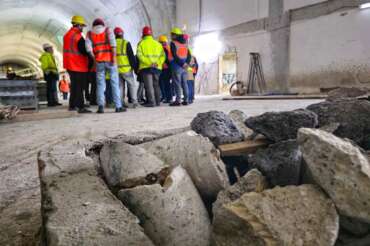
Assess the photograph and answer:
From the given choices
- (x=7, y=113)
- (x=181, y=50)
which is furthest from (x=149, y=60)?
(x=7, y=113)

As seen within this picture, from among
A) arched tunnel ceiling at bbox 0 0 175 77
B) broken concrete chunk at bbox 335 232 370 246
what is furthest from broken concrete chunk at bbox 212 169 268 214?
arched tunnel ceiling at bbox 0 0 175 77

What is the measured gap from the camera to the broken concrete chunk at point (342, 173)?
1228 millimetres

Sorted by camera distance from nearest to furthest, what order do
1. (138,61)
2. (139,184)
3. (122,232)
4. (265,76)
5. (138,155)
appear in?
(122,232) → (139,184) → (138,155) → (138,61) → (265,76)

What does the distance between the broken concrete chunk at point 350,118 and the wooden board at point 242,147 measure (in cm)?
47

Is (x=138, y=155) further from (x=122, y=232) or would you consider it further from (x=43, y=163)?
(x=122, y=232)

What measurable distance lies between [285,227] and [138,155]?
0.85m

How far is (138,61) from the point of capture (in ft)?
23.7

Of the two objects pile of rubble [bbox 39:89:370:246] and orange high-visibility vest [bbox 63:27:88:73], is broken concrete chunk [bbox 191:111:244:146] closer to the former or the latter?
pile of rubble [bbox 39:89:370:246]

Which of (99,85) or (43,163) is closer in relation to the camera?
(43,163)

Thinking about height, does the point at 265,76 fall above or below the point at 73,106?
above

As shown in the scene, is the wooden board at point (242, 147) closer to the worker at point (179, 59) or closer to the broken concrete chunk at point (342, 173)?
the broken concrete chunk at point (342, 173)

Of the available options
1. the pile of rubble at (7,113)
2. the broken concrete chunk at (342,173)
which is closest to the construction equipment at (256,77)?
the pile of rubble at (7,113)

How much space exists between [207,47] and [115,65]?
27.0 feet

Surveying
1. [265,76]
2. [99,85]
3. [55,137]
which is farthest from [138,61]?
[265,76]
